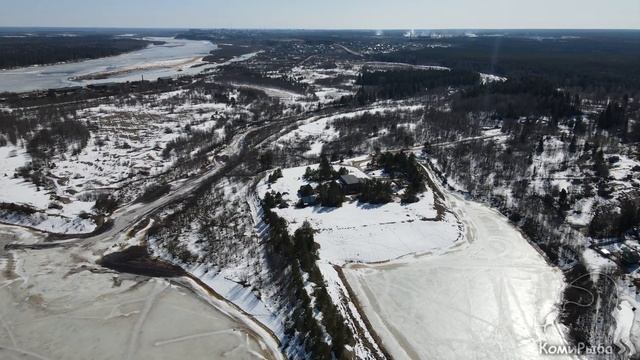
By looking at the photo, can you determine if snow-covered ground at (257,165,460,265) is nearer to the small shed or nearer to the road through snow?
the road through snow

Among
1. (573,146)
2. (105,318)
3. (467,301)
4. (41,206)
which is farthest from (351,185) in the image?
(573,146)

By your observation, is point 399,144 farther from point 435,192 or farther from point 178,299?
point 178,299

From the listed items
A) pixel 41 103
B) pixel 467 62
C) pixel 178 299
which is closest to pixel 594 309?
pixel 178 299

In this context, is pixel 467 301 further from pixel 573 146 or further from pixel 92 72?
pixel 92 72

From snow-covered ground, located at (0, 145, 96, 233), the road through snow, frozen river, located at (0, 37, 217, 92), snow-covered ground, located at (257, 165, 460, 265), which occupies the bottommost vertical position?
the road through snow

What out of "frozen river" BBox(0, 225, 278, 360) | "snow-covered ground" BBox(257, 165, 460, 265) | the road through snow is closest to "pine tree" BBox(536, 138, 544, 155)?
"snow-covered ground" BBox(257, 165, 460, 265)
